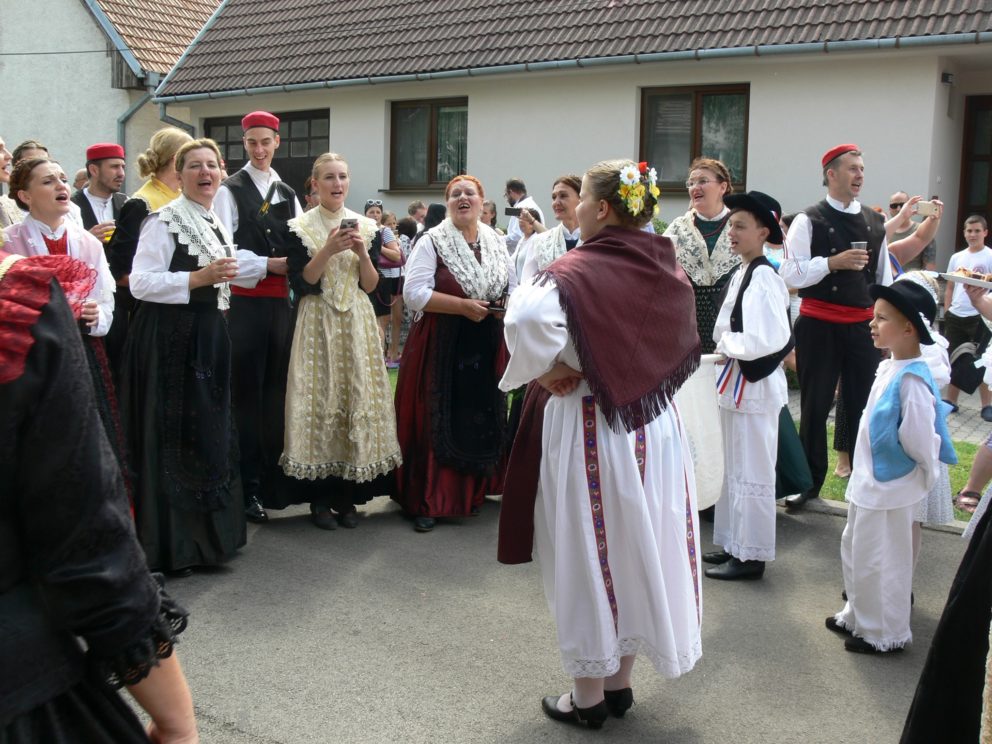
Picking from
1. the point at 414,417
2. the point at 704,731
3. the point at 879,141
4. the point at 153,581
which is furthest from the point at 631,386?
the point at 879,141

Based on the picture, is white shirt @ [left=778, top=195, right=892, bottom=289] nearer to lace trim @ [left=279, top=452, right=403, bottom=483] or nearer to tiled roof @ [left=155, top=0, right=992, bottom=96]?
lace trim @ [left=279, top=452, right=403, bottom=483]

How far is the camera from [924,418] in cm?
434

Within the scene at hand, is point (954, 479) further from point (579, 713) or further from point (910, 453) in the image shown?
point (579, 713)

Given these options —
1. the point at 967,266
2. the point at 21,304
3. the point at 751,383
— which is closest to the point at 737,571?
the point at 751,383

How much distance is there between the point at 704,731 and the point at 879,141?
1039 centimetres

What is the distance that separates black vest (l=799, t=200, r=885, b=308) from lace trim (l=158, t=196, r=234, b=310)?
11.9ft

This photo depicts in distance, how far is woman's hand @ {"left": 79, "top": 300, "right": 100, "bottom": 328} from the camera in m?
4.92

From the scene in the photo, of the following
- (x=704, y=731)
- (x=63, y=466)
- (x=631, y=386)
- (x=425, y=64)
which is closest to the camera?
Answer: (x=63, y=466)

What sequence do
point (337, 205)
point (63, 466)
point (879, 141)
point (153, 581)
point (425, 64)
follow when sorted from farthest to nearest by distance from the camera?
point (425, 64)
point (879, 141)
point (337, 205)
point (153, 581)
point (63, 466)

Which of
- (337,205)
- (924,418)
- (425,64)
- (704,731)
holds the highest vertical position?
(425,64)

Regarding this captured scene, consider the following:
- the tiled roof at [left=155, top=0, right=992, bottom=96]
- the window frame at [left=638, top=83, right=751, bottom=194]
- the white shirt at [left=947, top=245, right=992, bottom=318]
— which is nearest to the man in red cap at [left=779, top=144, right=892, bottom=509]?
the white shirt at [left=947, top=245, right=992, bottom=318]

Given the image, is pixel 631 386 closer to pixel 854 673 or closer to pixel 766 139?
pixel 854 673

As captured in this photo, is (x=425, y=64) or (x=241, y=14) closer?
(x=425, y=64)

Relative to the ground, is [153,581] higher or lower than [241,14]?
lower
